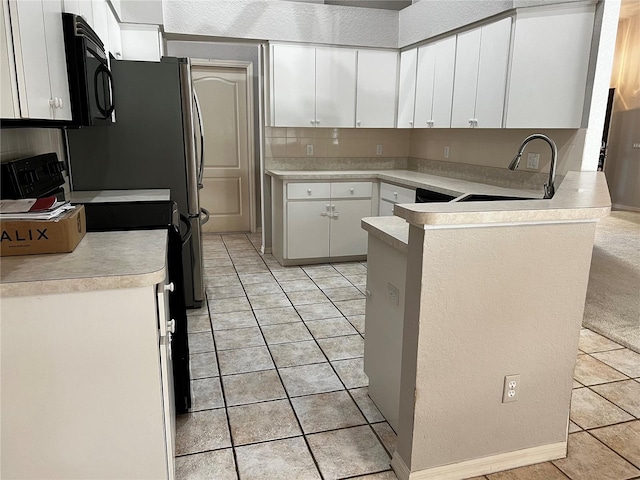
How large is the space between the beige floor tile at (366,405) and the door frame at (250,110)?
3980 millimetres

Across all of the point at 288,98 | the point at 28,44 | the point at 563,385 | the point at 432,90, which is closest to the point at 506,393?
the point at 563,385

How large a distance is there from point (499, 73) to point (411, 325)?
2.51 meters

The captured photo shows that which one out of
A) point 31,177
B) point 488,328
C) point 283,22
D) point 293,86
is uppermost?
point 283,22

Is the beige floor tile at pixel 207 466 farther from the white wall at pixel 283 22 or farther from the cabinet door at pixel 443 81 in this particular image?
the white wall at pixel 283 22

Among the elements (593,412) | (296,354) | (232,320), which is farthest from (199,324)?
(593,412)

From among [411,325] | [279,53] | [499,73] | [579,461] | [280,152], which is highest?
[279,53]

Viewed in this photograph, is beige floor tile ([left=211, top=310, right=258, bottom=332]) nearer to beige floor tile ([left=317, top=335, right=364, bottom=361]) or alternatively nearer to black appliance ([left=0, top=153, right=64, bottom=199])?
beige floor tile ([left=317, top=335, right=364, bottom=361])

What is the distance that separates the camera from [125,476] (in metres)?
1.48

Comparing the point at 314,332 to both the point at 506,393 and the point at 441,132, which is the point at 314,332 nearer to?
the point at 506,393

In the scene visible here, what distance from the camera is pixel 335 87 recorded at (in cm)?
477

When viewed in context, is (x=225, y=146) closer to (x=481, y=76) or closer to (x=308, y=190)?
(x=308, y=190)

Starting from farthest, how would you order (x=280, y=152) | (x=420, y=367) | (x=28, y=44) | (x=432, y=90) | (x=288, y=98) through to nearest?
1. (x=280, y=152)
2. (x=288, y=98)
3. (x=432, y=90)
4. (x=420, y=367)
5. (x=28, y=44)

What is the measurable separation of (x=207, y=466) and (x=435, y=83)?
11.9ft

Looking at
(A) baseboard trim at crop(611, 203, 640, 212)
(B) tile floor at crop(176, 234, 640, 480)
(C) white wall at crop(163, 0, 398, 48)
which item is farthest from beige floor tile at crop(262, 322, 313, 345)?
(A) baseboard trim at crop(611, 203, 640, 212)
